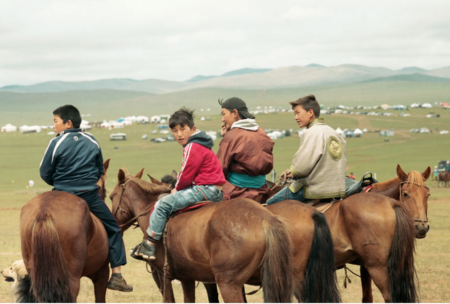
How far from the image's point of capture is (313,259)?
694cm

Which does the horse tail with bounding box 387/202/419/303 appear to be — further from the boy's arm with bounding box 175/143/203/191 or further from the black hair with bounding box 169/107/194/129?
the black hair with bounding box 169/107/194/129

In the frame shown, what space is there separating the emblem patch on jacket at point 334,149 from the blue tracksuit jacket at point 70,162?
3.05m

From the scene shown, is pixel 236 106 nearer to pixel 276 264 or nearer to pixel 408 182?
pixel 276 264

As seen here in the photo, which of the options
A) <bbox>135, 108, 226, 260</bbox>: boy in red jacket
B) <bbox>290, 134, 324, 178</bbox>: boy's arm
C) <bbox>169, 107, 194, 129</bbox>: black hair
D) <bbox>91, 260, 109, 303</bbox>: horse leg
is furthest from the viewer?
<bbox>290, 134, 324, 178</bbox>: boy's arm

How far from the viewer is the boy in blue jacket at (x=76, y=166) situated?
23.5 ft

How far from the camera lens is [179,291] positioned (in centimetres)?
1199

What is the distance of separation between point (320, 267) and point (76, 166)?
3099 millimetres

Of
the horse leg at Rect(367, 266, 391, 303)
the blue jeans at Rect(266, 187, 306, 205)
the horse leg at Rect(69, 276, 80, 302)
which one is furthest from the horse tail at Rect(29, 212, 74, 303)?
the horse leg at Rect(367, 266, 391, 303)

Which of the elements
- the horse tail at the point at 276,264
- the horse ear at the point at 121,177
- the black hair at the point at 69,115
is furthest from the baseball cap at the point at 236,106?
the horse tail at the point at 276,264

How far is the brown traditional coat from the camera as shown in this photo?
25.7 feet

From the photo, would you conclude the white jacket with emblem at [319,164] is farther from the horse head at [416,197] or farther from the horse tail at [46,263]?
the horse tail at [46,263]

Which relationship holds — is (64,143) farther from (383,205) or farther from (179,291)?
(179,291)

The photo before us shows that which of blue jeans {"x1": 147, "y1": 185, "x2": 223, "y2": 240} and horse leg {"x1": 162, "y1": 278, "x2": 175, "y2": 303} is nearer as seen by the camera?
blue jeans {"x1": 147, "y1": 185, "x2": 223, "y2": 240}

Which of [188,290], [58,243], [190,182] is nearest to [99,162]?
[190,182]
